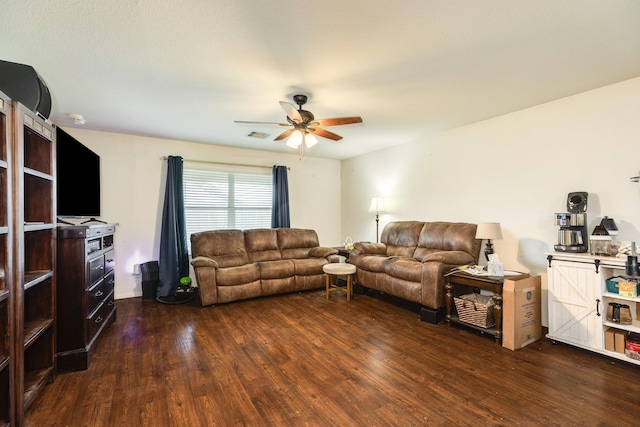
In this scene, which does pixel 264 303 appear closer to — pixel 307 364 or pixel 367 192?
pixel 307 364

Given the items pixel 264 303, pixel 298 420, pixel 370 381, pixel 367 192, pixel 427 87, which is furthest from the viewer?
pixel 367 192

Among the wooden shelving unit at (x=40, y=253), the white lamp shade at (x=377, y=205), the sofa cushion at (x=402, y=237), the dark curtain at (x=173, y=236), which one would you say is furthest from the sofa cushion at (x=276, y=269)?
the wooden shelving unit at (x=40, y=253)

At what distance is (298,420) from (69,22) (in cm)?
283

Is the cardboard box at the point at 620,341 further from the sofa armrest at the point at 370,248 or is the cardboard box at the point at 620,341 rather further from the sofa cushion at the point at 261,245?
the sofa cushion at the point at 261,245

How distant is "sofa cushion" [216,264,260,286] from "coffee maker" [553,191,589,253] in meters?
3.57

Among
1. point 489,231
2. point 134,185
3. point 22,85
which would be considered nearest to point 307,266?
point 489,231

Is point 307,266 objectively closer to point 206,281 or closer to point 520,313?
point 206,281

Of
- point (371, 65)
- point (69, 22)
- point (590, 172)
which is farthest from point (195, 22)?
point (590, 172)

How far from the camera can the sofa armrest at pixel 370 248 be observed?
4.64 meters

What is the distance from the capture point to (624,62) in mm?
2391

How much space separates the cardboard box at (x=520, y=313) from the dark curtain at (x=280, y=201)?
12.2 ft

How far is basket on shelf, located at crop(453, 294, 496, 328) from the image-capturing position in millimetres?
2963

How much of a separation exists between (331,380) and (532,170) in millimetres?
3108

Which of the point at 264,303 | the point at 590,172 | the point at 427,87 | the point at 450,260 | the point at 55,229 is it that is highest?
the point at 427,87
